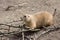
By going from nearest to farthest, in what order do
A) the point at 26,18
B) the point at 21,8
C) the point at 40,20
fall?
the point at 26,18 → the point at 40,20 → the point at 21,8

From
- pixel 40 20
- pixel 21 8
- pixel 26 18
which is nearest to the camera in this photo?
pixel 26 18

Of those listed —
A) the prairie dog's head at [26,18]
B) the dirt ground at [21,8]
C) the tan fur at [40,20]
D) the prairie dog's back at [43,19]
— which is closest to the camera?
the prairie dog's head at [26,18]

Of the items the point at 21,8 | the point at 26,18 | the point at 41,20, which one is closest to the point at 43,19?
the point at 41,20

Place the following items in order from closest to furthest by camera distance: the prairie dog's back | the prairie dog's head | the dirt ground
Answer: the prairie dog's head < the prairie dog's back < the dirt ground

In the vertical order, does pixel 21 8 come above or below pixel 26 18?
above

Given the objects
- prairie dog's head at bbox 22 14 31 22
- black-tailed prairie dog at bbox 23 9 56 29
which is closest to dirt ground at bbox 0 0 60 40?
black-tailed prairie dog at bbox 23 9 56 29

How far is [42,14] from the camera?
4.89 meters

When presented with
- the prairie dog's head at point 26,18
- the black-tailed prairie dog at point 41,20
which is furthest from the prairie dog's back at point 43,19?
the prairie dog's head at point 26,18

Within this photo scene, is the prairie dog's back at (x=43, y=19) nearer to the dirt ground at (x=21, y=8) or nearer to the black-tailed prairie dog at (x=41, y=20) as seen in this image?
the black-tailed prairie dog at (x=41, y=20)

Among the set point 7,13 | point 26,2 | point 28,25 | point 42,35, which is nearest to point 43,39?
point 42,35

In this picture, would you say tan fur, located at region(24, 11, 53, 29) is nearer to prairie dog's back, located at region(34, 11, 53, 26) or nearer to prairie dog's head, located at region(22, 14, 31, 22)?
prairie dog's back, located at region(34, 11, 53, 26)

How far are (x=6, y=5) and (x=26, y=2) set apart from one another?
20.3 inches

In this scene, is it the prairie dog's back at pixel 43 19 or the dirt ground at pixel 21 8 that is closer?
the prairie dog's back at pixel 43 19

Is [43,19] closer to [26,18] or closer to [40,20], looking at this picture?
[40,20]
